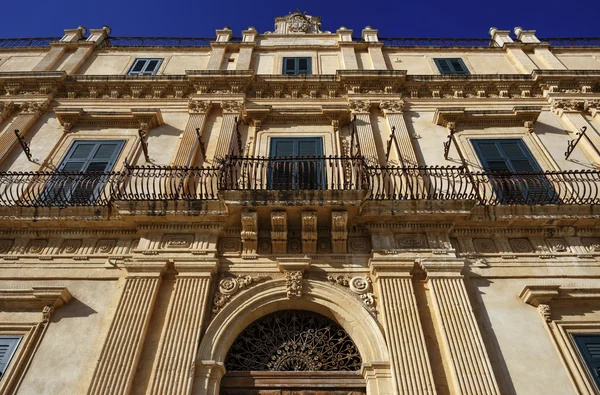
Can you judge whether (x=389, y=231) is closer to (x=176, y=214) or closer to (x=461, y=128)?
(x=176, y=214)

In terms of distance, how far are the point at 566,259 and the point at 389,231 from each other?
2.77 m

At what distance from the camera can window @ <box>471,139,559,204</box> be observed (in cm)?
763

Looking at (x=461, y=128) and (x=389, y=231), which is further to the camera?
(x=461, y=128)

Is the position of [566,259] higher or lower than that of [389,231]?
lower

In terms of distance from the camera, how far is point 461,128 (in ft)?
32.3

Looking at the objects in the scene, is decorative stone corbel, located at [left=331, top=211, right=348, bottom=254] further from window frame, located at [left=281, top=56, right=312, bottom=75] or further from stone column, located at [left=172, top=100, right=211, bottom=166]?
window frame, located at [left=281, top=56, right=312, bottom=75]

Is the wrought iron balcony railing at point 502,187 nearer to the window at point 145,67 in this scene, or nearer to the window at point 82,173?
the window at point 82,173

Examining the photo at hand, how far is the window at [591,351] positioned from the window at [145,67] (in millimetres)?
11374

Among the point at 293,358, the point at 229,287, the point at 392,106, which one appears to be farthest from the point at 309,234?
the point at 392,106

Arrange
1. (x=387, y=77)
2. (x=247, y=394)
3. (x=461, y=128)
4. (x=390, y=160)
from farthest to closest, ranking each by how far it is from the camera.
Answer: (x=387, y=77)
(x=461, y=128)
(x=390, y=160)
(x=247, y=394)

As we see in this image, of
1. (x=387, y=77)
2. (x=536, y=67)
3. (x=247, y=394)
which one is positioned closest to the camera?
(x=247, y=394)

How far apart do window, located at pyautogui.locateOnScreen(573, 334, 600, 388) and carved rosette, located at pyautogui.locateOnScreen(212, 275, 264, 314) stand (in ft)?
14.8

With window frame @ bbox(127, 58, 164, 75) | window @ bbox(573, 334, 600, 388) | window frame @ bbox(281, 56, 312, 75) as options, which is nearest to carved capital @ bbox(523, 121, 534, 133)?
window @ bbox(573, 334, 600, 388)

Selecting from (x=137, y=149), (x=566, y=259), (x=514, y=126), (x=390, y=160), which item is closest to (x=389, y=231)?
(x=390, y=160)
